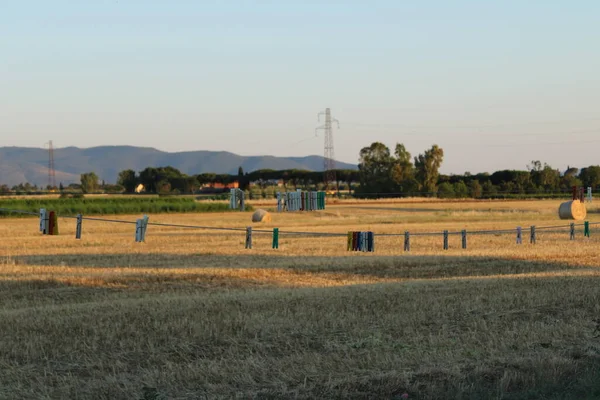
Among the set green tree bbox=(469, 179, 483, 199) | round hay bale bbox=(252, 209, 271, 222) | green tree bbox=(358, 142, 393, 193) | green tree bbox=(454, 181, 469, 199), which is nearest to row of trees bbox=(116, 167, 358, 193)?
green tree bbox=(358, 142, 393, 193)

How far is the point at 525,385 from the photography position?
9.79 meters

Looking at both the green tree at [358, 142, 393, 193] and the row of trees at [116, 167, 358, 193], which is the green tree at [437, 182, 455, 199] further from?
the row of trees at [116, 167, 358, 193]

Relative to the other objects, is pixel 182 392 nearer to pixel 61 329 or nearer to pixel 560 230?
pixel 61 329

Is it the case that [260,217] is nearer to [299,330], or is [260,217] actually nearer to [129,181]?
[299,330]

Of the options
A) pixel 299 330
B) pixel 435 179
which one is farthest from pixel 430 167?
pixel 299 330

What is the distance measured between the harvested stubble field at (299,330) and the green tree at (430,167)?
83.7 meters

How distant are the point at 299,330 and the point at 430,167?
98738mm

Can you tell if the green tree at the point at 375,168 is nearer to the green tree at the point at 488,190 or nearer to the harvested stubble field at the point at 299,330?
the green tree at the point at 488,190

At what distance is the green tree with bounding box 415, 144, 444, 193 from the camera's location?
10938 centimetres

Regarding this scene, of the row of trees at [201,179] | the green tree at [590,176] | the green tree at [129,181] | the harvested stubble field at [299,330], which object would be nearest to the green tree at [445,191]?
the green tree at [590,176]

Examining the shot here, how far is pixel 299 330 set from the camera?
42.0 feet

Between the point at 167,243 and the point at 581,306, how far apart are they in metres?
23.9

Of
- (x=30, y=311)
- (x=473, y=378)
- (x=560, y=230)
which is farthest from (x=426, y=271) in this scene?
(x=560, y=230)

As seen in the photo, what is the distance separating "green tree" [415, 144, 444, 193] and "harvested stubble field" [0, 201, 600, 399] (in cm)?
8371
